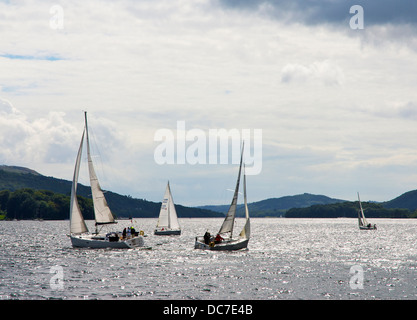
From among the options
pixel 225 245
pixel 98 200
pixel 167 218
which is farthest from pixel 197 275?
pixel 167 218

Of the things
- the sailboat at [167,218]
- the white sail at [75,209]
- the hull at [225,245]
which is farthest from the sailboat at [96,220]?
the sailboat at [167,218]

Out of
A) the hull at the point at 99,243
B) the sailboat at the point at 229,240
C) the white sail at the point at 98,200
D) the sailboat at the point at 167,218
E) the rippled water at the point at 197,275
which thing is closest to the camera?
the rippled water at the point at 197,275

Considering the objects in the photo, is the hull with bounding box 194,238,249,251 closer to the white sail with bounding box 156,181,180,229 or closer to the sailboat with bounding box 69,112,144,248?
the sailboat with bounding box 69,112,144,248

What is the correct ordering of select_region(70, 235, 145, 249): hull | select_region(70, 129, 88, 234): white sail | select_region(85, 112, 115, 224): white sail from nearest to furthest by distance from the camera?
select_region(70, 129, 88, 234): white sail, select_region(70, 235, 145, 249): hull, select_region(85, 112, 115, 224): white sail

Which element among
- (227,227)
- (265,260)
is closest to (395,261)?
(265,260)

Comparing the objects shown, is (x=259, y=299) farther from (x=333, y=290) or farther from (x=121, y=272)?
(x=121, y=272)

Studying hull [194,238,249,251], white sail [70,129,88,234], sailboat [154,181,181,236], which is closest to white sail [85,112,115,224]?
white sail [70,129,88,234]

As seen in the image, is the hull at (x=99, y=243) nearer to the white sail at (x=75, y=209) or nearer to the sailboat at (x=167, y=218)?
the white sail at (x=75, y=209)

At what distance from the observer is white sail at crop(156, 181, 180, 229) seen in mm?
116238

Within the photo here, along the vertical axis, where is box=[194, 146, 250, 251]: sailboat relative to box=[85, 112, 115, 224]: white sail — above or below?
below

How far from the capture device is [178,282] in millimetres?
45938

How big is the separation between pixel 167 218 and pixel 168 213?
1.10 m

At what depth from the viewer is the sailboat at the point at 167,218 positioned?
116 meters

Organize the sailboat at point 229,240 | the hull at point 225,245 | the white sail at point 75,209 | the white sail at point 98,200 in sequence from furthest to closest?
1. the white sail at point 98,200
2. the sailboat at point 229,240
3. the hull at point 225,245
4. the white sail at point 75,209
